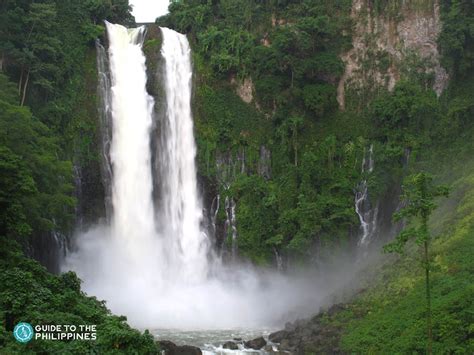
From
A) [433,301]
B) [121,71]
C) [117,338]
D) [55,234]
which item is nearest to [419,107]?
[433,301]

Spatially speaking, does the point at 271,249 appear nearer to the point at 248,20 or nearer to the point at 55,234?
the point at 55,234

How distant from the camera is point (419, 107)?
29.0m

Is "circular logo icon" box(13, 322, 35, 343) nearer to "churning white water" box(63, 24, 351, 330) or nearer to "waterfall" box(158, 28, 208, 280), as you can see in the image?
"churning white water" box(63, 24, 351, 330)

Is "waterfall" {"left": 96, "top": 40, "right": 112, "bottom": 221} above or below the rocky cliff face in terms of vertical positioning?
below

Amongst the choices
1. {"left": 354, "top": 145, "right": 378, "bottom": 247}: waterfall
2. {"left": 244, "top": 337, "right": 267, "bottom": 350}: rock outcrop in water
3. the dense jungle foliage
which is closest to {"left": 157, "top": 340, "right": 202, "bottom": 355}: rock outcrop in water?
{"left": 244, "top": 337, "right": 267, "bottom": 350}: rock outcrop in water

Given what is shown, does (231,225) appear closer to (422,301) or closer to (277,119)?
(277,119)

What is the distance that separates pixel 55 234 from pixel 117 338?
1455cm

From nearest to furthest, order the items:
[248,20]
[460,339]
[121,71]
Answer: [460,339] → [121,71] → [248,20]

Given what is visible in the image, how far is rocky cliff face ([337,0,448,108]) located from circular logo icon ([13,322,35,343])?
23.5m

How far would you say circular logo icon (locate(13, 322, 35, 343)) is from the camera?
12.0 meters

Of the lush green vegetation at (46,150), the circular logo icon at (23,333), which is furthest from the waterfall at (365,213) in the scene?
the circular logo icon at (23,333)

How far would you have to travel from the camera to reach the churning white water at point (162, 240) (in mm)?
25703

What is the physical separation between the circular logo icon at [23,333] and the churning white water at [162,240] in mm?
11972

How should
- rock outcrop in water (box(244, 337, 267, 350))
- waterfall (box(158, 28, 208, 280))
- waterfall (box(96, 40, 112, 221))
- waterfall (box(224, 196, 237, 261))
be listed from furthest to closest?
1. waterfall (box(224, 196, 237, 261))
2. waterfall (box(158, 28, 208, 280))
3. waterfall (box(96, 40, 112, 221))
4. rock outcrop in water (box(244, 337, 267, 350))
